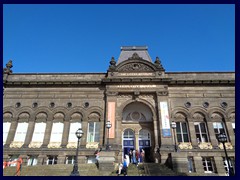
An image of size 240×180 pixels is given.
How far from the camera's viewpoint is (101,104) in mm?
22656

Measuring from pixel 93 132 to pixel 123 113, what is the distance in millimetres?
4833

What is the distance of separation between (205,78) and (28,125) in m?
24.0

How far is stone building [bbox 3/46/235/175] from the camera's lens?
19875 millimetres

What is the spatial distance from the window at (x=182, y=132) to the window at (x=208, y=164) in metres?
2.73

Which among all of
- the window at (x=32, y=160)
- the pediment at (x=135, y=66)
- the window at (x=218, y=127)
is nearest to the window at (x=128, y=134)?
the pediment at (x=135, y=66)

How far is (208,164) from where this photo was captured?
64.2ft

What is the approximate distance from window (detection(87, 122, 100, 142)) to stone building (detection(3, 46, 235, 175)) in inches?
3.1

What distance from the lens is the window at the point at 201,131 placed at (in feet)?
68.4

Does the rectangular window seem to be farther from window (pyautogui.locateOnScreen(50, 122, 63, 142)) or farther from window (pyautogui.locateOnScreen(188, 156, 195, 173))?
window (pyautogui.locateOnScreen(50, 122, 63, 142))

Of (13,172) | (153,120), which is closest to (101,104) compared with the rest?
(153,120)

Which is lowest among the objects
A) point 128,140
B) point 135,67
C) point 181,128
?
point 128,140

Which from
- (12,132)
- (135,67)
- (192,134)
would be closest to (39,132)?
(12,132)

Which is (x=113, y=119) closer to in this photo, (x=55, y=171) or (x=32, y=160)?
(x=55, y=171)

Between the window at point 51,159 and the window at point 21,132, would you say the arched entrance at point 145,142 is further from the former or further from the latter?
the window at point 21,132
